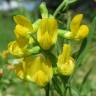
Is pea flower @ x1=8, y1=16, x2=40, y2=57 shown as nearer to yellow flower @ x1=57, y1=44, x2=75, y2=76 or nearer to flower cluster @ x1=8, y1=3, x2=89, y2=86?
flower cluster @ x1=8, y1=3, x2=89, y2=86

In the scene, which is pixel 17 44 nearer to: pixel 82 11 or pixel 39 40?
pixel 39 40

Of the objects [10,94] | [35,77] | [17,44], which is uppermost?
[17,44]

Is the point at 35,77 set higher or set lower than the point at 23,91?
higher

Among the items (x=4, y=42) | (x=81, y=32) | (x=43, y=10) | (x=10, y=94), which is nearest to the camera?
(x=81, y=32)

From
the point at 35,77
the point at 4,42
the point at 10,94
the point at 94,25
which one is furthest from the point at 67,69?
the point at 4,42

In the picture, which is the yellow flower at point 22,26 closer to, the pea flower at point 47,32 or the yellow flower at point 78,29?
the pea flower at point 47,32

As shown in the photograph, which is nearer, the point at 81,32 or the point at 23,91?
the point at 81,32

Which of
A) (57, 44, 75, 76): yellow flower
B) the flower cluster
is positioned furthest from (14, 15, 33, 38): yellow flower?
(57, 44, 75, 76): yellow flower

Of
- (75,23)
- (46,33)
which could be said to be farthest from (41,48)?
(75,23)
